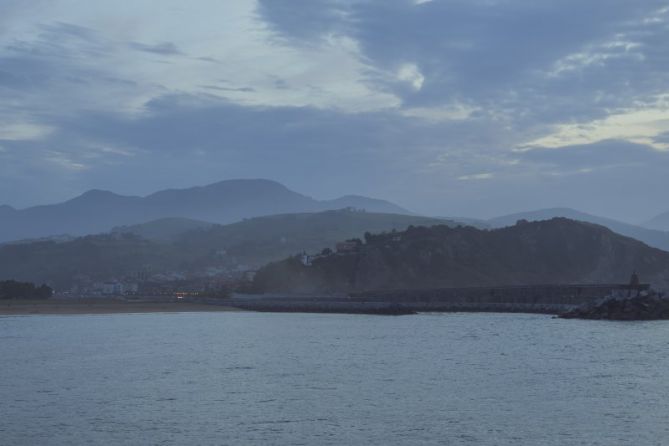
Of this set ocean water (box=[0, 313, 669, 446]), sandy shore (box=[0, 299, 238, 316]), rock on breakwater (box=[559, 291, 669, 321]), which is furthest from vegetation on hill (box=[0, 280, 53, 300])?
rock on breakwater (box=[559, 291, 669, 321])

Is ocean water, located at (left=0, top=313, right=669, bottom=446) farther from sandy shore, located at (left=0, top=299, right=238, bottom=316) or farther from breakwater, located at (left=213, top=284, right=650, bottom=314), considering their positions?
sandy shore, located at (left=0, top=299, right=238, bottom=316)

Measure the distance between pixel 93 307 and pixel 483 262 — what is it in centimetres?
7900

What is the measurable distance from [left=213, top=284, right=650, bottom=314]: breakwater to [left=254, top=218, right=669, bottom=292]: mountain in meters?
25.6

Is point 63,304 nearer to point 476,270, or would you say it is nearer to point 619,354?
point 476,270

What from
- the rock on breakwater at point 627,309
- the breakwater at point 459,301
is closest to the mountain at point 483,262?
the breakwater at point 459,301

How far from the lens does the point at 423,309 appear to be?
436 feet

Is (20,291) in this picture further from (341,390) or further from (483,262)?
(341,390)

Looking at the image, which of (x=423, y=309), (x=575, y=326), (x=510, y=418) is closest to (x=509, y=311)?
(x=423, y=309)

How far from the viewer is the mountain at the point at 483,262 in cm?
17112

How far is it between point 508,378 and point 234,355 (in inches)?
827

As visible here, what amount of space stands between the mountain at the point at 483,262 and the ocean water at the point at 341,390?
329 ft

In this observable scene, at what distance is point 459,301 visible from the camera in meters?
135

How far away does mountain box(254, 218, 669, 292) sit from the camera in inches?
6737

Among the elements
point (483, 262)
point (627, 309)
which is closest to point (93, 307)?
point (483, 262)
